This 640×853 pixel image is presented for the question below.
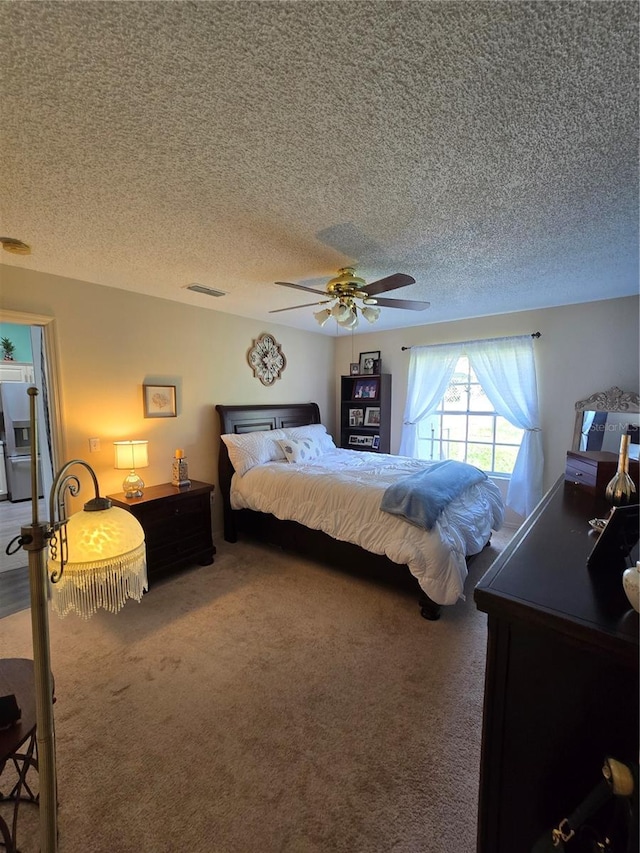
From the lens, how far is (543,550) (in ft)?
3.57

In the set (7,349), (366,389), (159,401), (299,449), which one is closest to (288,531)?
(299,449)

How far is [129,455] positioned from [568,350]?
4361 millimetres

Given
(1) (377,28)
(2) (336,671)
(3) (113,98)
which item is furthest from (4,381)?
(1) (377,28)

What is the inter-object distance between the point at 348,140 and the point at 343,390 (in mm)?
4071

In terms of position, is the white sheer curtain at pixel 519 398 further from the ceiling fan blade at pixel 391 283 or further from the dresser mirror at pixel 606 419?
the ceiling fan blade at pixel 391 283

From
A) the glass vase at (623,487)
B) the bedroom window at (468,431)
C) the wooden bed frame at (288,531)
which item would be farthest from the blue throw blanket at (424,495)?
the bedroom window at (468,431)

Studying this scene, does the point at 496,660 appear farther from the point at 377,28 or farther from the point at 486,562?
the point at 486,562

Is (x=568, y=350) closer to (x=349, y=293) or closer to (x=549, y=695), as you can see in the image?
(x=349, y=293)

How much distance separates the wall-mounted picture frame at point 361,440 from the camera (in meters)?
5.13

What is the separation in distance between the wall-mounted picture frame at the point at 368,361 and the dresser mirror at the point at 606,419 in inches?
96.8

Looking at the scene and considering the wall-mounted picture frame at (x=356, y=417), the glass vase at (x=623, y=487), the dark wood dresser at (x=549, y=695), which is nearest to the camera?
the dark wood dresser at (x=549, y=695)

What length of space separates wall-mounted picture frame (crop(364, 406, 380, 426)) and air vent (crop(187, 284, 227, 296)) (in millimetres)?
2638

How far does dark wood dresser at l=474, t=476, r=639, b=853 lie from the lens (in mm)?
711

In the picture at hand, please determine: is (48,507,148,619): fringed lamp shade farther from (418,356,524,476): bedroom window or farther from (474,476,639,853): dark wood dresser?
(418,356,524,476): bedroom window
